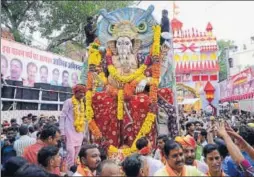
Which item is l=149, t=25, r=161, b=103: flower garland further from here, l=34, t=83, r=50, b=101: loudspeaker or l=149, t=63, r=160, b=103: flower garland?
l=34, t=83, r=50, b=101: loudspeaker

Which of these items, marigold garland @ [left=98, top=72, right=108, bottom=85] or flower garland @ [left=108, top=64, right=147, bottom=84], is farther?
marigold garland @ [left=98, top=72, right=108, bottom=85]

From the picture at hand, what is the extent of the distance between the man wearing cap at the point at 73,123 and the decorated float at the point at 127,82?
Result: 0.26 ft

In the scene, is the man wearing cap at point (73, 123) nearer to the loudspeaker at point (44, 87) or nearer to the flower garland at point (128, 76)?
the flower garland at point (128, 76)

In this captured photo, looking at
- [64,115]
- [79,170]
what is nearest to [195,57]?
[64,115]

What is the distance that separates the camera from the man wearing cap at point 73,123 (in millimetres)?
6043

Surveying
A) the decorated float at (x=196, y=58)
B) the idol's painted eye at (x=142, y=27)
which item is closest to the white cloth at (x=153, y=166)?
the idol's painted eye at (x=142, y=27)

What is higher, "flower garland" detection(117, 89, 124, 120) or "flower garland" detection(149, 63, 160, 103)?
"flower garland" detection(149, 63, 160, 103)

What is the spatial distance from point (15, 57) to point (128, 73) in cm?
466

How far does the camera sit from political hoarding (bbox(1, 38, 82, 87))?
420 inches

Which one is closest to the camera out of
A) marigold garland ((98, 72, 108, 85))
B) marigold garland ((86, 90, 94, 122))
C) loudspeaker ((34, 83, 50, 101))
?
marigold garland ((86, 90, 94, 122))

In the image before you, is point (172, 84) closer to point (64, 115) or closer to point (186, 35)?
point (64, 115)

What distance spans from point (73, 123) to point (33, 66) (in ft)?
20.2

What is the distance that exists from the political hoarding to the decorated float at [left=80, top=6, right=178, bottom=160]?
3629 mm

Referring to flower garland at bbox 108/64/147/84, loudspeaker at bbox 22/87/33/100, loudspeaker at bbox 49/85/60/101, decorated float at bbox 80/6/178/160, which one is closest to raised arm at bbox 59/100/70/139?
decorated float at bbox 80/6/178/160
